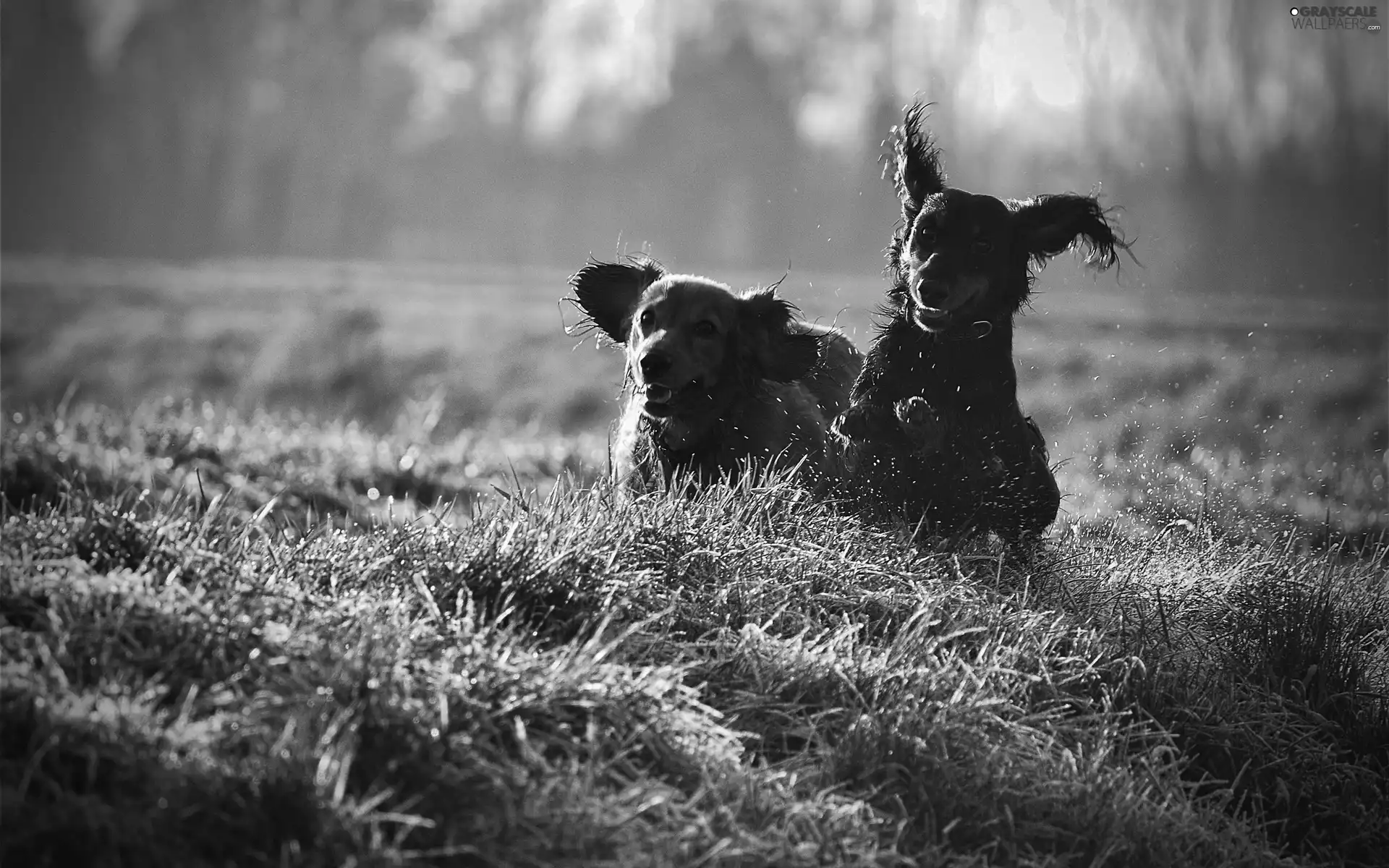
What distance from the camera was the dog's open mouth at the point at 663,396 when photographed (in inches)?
205

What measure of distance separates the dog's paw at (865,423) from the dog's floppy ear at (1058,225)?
856mm

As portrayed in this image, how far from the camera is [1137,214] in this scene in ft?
81.5

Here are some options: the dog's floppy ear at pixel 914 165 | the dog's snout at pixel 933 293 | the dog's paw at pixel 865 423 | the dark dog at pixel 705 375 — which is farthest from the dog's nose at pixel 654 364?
the dog's floppy ear at pixel 914 165

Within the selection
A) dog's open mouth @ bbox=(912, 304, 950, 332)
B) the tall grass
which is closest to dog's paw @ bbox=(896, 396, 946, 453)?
dog's open mouth @ bbox=(912, 304, 950, 332)

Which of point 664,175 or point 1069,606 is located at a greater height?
point 664,175

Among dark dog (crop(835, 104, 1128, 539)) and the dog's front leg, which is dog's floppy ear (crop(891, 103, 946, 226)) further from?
the dog's front leg

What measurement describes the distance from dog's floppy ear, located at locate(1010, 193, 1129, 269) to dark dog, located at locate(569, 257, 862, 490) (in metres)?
0.87

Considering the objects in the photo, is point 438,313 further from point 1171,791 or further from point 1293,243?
point 1171,791

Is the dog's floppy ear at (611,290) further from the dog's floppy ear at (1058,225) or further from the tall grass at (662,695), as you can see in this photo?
the dog's floppy ear at (1058,225)

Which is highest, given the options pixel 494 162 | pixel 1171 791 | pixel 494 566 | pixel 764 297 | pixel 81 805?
pixel 494 162

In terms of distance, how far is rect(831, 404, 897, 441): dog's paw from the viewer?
5.13 metres

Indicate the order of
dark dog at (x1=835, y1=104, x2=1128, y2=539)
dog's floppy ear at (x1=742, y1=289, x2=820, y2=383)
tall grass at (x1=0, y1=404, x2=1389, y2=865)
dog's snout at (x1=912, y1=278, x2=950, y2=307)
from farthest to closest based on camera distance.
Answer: dog's floppy ear at (x1=742, y1=289, x2=820, y2=383), dark dog at (x1=835, y1=104, x2=1128, y2=539), dog's snout at (x1=912, y1=278, x2=950, y2=307), tall grass at (x1=0, y1=404, x2=1389, y2=865)

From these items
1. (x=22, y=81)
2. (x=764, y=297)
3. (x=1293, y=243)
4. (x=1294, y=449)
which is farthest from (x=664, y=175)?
(x=764, y=297)

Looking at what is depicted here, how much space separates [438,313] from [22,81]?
29.9m
